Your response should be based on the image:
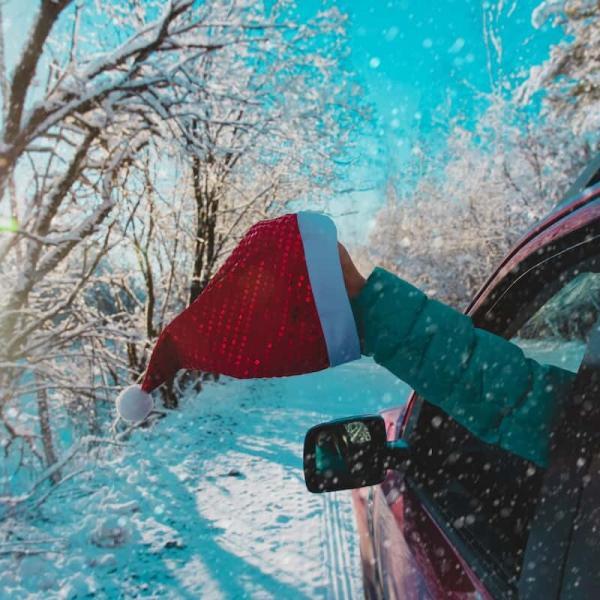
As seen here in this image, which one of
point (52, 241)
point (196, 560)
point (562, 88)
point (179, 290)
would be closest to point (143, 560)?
point (196, 560)

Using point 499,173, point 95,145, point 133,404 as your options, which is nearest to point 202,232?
point 95,145

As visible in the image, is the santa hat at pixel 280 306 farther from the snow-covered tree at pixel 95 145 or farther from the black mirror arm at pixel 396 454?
the snow-covered tree at pixel 95 145

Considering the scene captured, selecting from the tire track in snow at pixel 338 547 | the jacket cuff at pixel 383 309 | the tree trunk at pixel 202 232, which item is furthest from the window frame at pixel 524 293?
the tree trunk at pixel 202 232

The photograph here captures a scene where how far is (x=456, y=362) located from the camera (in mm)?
800

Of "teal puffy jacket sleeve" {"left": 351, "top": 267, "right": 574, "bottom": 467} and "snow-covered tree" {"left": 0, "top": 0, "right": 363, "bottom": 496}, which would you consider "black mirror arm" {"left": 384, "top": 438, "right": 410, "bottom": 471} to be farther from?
"snow-covered tree" {"left": 0, "top": 0, "right": 363, "bottom": 496}

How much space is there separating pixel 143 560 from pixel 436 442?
2743 mm

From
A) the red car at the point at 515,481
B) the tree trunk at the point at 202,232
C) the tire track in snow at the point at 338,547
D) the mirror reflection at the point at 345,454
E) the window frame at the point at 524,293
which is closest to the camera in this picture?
the red car at the point at 515,481

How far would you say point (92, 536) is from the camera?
3564 mm

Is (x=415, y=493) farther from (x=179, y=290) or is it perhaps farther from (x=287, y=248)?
(x=179, y=290)

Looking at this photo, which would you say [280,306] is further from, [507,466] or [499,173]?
[499,173]

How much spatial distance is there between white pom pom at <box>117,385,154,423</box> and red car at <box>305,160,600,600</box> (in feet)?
2.15

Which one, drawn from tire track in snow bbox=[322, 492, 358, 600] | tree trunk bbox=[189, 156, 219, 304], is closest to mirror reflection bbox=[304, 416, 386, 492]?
tire track in snow bbox=[322, 492, 358, 600]

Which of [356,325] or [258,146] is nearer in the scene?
[356,325]

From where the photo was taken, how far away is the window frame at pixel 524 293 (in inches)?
36.6
